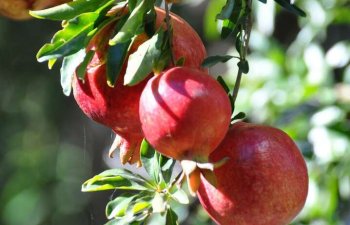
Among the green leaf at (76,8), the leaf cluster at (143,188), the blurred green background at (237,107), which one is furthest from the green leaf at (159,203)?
the blurred green background at (237,107)

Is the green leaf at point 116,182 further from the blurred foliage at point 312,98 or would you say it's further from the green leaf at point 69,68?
the blurred foliage at point 312,98

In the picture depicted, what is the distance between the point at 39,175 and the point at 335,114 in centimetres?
249

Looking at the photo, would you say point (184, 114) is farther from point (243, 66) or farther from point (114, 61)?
point (243, 66)

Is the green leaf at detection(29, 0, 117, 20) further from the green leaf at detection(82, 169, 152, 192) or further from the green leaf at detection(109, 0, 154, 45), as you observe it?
the green leaf at detection(82, 169, 152, 192)

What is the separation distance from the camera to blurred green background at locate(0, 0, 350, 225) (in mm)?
2051

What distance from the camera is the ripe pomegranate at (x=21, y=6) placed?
3.94 feet

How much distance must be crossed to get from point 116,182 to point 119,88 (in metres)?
0.25

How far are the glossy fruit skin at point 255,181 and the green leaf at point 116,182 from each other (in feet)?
0.69

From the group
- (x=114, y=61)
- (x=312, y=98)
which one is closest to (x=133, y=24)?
(x=114, y=61)

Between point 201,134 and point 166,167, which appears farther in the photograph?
point 166,167

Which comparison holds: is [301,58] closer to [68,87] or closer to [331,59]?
[331,59]

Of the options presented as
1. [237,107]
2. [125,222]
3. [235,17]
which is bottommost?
[237,107]

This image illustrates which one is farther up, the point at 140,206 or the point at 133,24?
the point at 133,24

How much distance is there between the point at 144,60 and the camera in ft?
3.29
